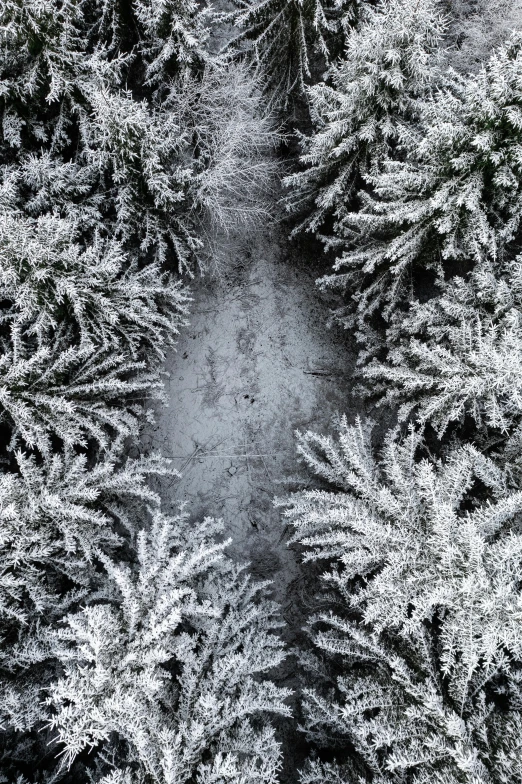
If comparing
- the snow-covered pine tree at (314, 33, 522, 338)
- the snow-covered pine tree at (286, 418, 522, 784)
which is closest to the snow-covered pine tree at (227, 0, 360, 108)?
the snow-covered pine tree at (314, 33, 522, 338)

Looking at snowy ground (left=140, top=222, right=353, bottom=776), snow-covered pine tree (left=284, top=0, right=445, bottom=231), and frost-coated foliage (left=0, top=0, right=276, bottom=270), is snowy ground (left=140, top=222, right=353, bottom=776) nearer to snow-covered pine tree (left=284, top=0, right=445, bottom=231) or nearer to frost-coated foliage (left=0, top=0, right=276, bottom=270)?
frost-coated foliage (left=0, top=0, right=276, bottom=270)

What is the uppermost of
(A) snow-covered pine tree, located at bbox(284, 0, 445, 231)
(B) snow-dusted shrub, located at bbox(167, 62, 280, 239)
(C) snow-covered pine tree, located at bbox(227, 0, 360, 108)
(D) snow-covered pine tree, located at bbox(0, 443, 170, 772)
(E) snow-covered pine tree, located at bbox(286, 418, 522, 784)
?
(C) snow-covered pine tree, located at bbox(227, 0, 360, 108)

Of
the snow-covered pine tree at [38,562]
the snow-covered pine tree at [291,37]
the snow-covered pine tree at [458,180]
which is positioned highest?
the snow-covered pine tree at [291,37]

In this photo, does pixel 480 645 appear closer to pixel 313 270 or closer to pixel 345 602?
pixel 345 602

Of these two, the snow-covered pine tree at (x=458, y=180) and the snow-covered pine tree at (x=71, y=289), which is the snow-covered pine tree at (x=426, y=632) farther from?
the snow-covered pine tree at (x=71, y=289)

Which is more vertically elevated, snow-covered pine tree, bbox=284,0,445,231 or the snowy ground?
snow-covered pine tree, bbox=284,0,445,231

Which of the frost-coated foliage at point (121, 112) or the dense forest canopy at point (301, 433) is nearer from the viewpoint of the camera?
the dense forest canopy at point (301, 433)

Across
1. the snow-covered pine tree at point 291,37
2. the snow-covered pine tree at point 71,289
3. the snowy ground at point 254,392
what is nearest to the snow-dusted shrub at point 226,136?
the snow-covered pine tree at point 291,37

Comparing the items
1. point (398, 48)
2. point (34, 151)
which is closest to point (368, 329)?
point (398, 48)
